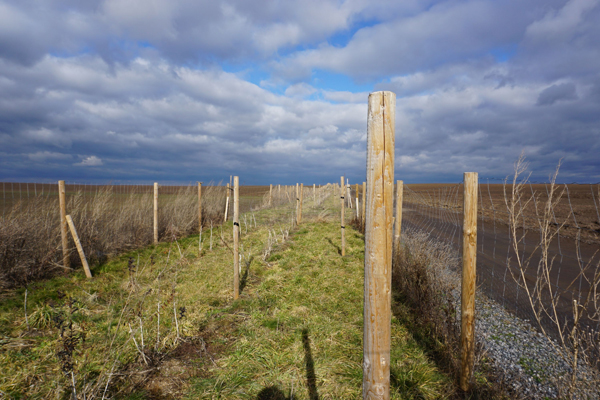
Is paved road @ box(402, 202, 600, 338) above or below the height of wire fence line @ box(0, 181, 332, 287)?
below

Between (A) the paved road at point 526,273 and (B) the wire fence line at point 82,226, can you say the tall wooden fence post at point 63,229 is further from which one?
(A) the paved road at point 526,273

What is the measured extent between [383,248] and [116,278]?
6.92m

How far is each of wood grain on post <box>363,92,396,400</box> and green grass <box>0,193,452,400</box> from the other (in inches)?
52.4

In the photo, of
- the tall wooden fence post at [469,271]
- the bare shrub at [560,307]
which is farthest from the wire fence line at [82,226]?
the bare shrub at [560,307]

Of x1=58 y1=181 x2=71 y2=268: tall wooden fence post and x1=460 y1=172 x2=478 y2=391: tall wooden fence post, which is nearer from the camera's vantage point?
x1=460 y1=172 x2=478 y2=391: tall wooden fence post

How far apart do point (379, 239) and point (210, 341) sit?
3.05 m

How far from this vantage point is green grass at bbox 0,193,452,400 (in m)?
2.80

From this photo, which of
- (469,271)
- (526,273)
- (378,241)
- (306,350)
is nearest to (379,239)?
(378,241)

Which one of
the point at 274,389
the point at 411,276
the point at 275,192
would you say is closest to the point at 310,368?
the point at 274,389

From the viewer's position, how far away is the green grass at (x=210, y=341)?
2.80 metres

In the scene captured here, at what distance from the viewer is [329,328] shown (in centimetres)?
390

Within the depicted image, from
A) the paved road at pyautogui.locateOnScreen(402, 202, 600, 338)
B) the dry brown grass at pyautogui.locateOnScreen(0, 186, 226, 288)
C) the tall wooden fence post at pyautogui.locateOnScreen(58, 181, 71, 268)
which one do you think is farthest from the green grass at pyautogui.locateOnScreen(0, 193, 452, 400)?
the paved road at pyautogui.locateOnScreen(402, 202, 600, 338)

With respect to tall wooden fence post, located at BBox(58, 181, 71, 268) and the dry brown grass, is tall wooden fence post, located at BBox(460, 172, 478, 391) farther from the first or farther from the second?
tall wooden fence post, located at BBox(58, 181, 71, 268)

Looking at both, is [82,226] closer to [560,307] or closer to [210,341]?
[210,341]
